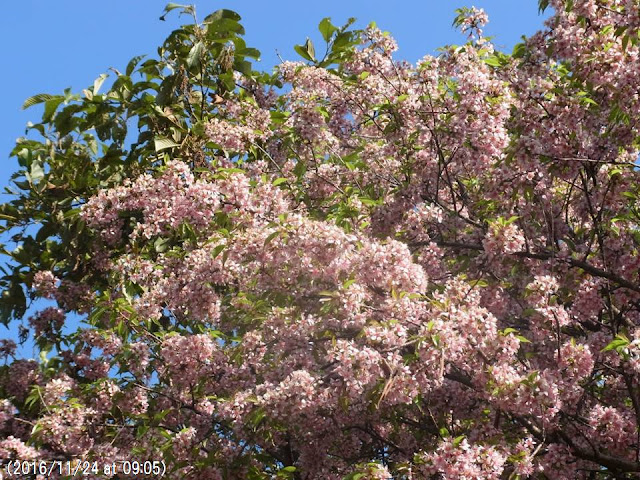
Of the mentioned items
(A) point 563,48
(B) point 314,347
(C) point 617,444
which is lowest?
(C) point 617,444

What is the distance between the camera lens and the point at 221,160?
27.1 feet

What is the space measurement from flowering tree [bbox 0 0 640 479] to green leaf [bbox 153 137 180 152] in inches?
1.2

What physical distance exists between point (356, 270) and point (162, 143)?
11.6 ft

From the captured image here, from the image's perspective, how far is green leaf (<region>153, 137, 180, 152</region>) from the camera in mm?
8383

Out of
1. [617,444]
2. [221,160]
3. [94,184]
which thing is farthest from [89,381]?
[617,444]

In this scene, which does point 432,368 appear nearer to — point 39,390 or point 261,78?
point 39,390

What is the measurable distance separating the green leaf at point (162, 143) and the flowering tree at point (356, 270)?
1.2 inches

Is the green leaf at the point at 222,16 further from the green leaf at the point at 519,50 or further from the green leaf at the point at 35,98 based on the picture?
the green leaf at the point at 519,50

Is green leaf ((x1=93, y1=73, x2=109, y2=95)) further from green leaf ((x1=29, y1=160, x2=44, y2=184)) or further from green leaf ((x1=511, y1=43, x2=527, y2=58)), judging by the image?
green leaf ((x1=511, y1=43, x2=527, y2=58))

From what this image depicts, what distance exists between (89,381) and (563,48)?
6.56 metres

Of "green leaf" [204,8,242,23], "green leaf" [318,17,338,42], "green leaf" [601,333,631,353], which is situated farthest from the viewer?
"green leaf" [318,17,338,42]

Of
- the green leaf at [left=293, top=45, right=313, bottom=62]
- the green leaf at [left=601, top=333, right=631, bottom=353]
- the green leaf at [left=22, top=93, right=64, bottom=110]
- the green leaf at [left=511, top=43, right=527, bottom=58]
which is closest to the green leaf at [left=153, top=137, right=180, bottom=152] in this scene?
the green leaf at [left=22, top=93, right=64, bottom=110]

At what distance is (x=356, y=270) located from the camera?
607 cm

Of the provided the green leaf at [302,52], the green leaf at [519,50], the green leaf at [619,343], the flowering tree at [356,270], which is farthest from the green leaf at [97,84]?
the green leaf at [619,343]
